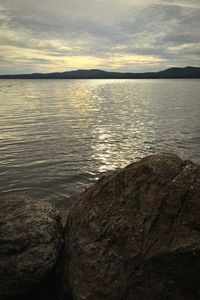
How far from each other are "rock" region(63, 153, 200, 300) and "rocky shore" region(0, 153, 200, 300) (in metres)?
0.02

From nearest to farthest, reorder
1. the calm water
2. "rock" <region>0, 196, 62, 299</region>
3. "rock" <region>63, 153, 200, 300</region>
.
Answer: "rock" <region>63, 153, 200, 300</region>, "rock" <region>0, 196, 62, 299</region>, the calm water

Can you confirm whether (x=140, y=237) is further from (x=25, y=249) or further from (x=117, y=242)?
(x=25, y=249)

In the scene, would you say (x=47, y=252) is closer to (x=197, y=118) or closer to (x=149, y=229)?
(x=149, y=229)

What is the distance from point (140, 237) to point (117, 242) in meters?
0.44

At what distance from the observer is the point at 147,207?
649 centimetres

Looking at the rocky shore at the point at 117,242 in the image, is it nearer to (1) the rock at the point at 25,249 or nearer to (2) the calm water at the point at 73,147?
(1) the rock at the point at 25,249

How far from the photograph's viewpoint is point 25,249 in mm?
6328

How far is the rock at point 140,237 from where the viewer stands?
19.2ft

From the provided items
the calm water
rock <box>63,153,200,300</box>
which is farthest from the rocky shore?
the calm water

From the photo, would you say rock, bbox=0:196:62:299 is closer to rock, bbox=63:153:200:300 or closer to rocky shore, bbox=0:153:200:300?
rocky shore, bbox=0:153:200:300

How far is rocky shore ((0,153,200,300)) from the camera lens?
5871 mm

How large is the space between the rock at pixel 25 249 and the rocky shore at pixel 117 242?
17mm

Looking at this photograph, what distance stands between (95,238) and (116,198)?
0.91 metres

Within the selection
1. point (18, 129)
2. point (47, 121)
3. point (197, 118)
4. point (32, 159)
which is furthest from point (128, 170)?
point (197, 118)
